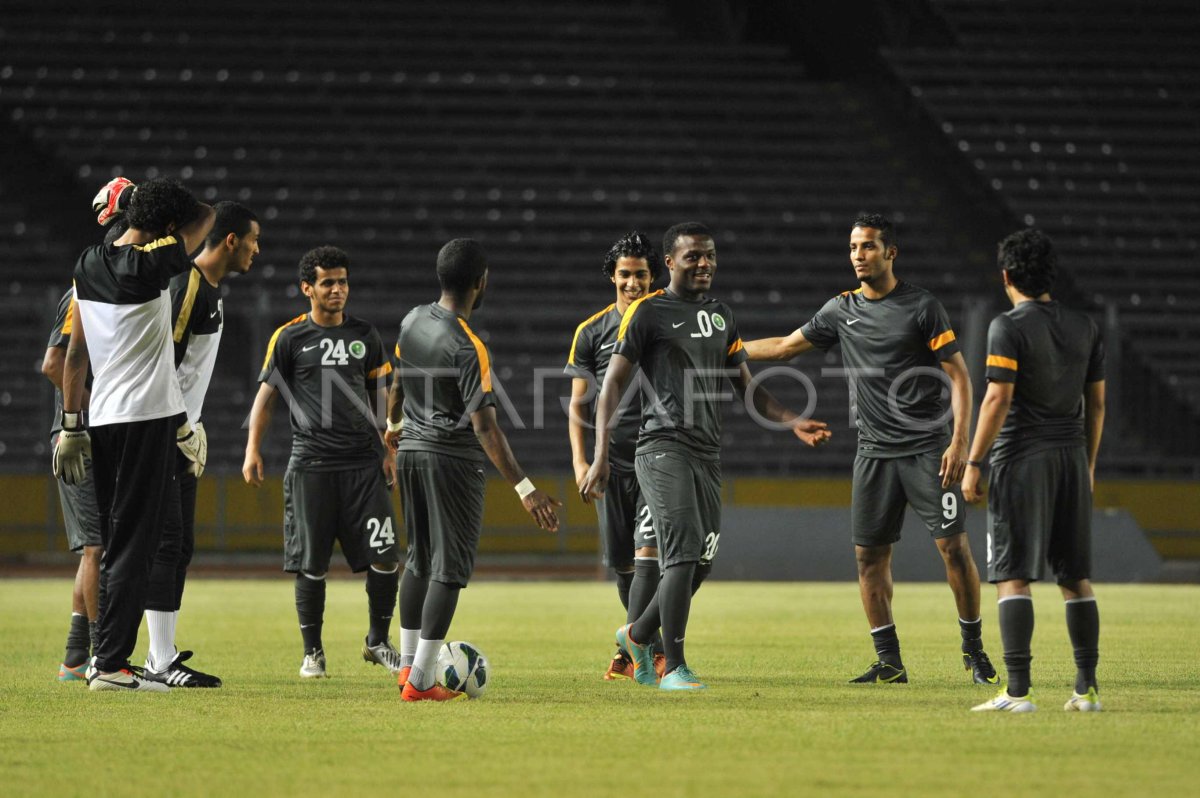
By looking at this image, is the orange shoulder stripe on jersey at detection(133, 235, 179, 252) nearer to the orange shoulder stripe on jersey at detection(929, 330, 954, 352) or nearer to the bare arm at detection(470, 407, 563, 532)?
the bare arm at detection(470, 407, 563, 532)

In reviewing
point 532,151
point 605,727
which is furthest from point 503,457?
point 532,151

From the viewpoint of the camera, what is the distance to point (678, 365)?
7.34 meters

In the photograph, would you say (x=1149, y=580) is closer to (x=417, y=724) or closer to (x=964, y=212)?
(x=964, y=212)

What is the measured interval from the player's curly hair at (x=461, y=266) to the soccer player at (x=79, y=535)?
6.61 ft

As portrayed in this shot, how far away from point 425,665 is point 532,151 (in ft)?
56.4

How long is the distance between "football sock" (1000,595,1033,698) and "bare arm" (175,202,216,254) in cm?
386

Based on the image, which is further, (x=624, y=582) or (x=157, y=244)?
(x=624, y=582)

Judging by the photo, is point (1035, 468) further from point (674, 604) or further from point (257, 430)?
point (257, 430)

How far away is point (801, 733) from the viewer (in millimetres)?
5750

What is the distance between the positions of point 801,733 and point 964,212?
61.3 ft

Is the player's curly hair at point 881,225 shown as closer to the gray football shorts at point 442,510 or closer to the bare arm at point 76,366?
the gray football shorts at point 442,510

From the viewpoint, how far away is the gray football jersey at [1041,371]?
20.4 ft

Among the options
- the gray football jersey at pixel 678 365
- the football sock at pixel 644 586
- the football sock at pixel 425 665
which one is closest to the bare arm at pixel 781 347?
the gray football jersey at pixel 678 365

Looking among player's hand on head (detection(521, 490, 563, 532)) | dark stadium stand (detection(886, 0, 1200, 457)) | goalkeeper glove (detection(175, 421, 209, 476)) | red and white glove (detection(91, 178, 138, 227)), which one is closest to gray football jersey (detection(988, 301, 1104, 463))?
player's hand on head (detection(521, 490, 563, 532))
